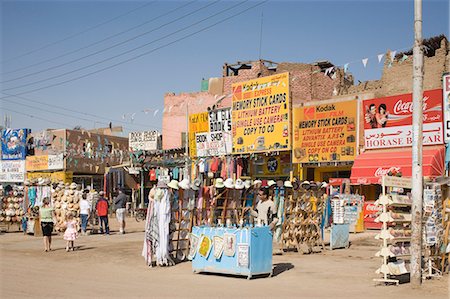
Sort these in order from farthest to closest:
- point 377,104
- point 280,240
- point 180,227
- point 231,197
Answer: point 377,104, point 280,240, point 231,197, point 180,227

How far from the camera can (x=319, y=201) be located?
1823 centimetres

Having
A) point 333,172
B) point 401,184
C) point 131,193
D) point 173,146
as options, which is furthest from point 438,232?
point 131,193

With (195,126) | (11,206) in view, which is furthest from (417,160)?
(195,126)

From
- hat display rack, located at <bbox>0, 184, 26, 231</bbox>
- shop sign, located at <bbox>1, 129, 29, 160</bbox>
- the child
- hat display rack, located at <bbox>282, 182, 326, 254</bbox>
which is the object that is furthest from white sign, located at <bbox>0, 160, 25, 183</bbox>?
hat display rack, located at <bbox>282, 182, 326, 254</bbox>

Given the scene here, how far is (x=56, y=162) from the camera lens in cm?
4259

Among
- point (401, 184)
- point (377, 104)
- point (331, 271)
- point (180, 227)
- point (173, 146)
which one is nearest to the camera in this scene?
point (401, 184)

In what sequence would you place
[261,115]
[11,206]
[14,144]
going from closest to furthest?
1. [11,206]
2. [261,115]
3. [14,144]

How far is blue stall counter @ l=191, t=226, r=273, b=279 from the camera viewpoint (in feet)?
40.0

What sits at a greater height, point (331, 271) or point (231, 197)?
point (231, 197)

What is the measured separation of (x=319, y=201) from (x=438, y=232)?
652 cm

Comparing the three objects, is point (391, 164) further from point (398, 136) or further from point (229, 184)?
point (229, 184)

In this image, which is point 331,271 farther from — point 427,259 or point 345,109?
point 345,109

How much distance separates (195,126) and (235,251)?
2289 centimetres

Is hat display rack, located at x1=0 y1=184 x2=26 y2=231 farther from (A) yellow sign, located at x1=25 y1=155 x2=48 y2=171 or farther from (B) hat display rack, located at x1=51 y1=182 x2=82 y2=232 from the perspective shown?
(A) yellow sign, located at x1=25 y1=155 x2=48 y2=171
